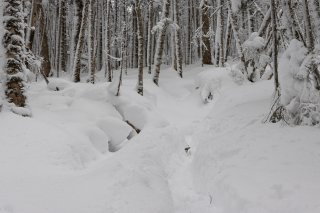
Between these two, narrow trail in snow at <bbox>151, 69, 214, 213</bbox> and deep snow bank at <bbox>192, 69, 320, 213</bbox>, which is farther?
A: narrow trail in snow at <bbox>151, 69, 214, 213</bbox>

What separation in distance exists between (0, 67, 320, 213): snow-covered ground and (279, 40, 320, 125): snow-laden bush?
0.87ft

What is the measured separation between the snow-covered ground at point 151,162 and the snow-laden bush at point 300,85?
0.87ft

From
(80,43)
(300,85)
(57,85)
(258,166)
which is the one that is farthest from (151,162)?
(80,43)

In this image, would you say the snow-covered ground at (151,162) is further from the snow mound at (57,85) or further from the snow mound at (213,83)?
the snow mound at (213,83)

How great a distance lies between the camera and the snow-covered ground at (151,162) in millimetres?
4902

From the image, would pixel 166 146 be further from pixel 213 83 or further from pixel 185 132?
pixel 213 83

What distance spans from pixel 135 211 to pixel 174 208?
0.88 meters

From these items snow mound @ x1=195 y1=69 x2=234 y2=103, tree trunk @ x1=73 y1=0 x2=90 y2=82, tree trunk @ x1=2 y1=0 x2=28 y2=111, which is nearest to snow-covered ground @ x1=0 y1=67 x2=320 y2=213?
tree trunk @ x1=2 y1=0 x2=28 y2=111

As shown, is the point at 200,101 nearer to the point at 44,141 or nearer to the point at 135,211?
the point at 44,141

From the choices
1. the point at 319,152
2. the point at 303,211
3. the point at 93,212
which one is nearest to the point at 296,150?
the point at 319,152

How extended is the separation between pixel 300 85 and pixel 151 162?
3.61 meters

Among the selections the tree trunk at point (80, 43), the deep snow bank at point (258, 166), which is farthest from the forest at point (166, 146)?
the tree trunk at point (80, 43)

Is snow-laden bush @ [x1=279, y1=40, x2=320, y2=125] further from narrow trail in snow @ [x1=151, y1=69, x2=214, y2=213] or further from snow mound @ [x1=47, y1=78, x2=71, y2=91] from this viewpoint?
snow mound @ [x1=47, y1=78, x2=71, y2=91]

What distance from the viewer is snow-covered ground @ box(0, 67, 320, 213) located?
4.90 meters
